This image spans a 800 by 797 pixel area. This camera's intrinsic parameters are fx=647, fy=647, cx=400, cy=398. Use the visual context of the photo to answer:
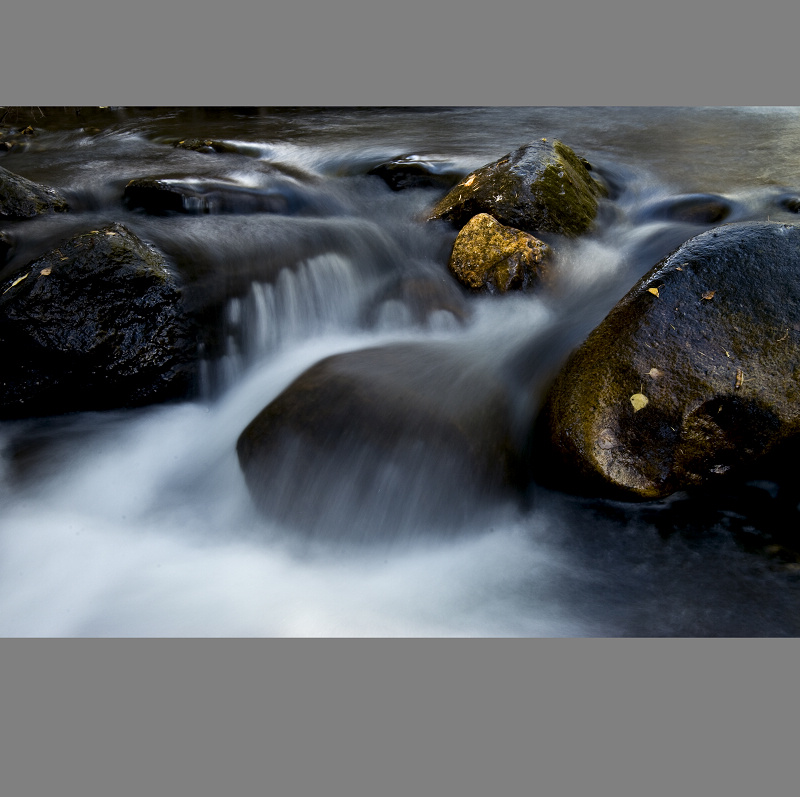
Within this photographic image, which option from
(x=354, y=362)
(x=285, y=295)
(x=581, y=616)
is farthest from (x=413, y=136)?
(x=581, y=616)

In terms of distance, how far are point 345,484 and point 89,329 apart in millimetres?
2161

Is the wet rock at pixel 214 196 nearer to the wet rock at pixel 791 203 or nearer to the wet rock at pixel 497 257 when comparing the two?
the wet rock at pixel 497 257

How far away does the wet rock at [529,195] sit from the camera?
5812 mm

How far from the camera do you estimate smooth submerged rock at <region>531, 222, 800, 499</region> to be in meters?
3.67

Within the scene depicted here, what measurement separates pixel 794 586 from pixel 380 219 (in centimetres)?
498

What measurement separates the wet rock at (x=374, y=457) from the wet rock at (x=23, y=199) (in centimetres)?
316

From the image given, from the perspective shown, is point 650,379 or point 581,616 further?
point 650,379

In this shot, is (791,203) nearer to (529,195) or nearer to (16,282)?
(529,195)

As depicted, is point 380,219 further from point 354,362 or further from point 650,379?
point 650,379

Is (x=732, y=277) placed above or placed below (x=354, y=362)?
above

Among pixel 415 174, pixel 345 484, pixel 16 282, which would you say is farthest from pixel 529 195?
pixel 16 282

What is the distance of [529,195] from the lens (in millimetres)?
5820

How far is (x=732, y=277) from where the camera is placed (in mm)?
3795

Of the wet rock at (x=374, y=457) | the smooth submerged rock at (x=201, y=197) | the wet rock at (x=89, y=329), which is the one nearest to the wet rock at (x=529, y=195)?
the smooth submerged rock at (x=201, y=197)
